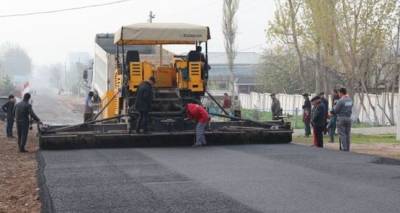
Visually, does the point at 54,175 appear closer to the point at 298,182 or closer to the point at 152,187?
the point at 152,187

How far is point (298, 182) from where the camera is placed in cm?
958

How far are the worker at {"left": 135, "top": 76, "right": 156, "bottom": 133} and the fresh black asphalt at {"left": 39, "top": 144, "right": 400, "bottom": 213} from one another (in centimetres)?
130

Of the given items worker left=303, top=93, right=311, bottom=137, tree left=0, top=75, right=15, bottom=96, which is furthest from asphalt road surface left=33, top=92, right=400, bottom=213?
tree left=0, top=75, right=15, bottom=96

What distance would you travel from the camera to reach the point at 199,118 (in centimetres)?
1512

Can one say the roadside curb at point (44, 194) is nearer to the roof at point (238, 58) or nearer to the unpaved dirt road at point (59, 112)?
the unpaved dirt road at point (59, 112)

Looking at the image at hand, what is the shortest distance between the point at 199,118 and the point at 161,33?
2408 millimetres

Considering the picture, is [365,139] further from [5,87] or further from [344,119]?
[5,87]

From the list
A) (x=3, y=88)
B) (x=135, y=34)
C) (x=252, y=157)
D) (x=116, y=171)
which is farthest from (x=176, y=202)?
(x=3, y=88)

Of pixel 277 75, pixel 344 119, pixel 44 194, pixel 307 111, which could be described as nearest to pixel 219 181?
pixel 44 194

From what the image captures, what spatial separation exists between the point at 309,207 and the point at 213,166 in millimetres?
3867

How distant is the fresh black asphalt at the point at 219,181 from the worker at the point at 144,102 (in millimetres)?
1300

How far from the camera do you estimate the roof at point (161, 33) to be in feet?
53.1

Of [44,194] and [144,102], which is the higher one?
[144,102]

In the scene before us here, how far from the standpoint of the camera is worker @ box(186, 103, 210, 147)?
15.1 metres
